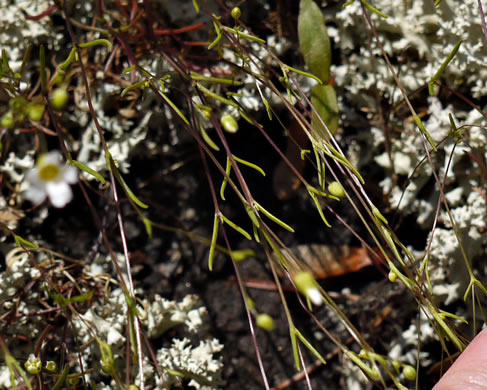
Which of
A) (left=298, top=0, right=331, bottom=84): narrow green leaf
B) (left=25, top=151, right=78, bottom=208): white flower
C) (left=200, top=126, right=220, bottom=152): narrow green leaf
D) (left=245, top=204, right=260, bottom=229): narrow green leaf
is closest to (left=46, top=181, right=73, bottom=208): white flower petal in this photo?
(left=25, top=151, right=78, bottom=208): white flower

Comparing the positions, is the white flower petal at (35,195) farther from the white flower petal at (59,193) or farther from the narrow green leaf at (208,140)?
the narrow green leaf at (208,140)

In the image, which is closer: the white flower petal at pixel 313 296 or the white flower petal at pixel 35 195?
the white flower petal at pixel 313 296

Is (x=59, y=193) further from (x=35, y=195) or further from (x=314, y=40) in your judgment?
(x=314, y=40)

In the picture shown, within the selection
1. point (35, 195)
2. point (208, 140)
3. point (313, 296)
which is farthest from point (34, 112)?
point (35, 195)

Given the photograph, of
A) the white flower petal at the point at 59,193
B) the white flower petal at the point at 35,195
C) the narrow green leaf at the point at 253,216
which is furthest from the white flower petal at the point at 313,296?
the white flower petal at the point at 35,195

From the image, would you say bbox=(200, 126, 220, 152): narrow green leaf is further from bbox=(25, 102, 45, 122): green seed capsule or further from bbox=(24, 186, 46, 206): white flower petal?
bbox=(24, 186, 46, 206): white flower petal

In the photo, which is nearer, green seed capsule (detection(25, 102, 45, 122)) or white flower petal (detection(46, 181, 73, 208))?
green seed capsule (detection(25, 102, 45, 122))

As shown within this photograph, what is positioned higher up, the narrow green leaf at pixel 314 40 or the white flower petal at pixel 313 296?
the narrow green leaf at pixel 314 40

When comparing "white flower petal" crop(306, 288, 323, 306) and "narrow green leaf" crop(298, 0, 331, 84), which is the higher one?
"narrow green leaf" crop(298, 0, 331, 84)

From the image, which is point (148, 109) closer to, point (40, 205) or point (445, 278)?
point (40, 205)
